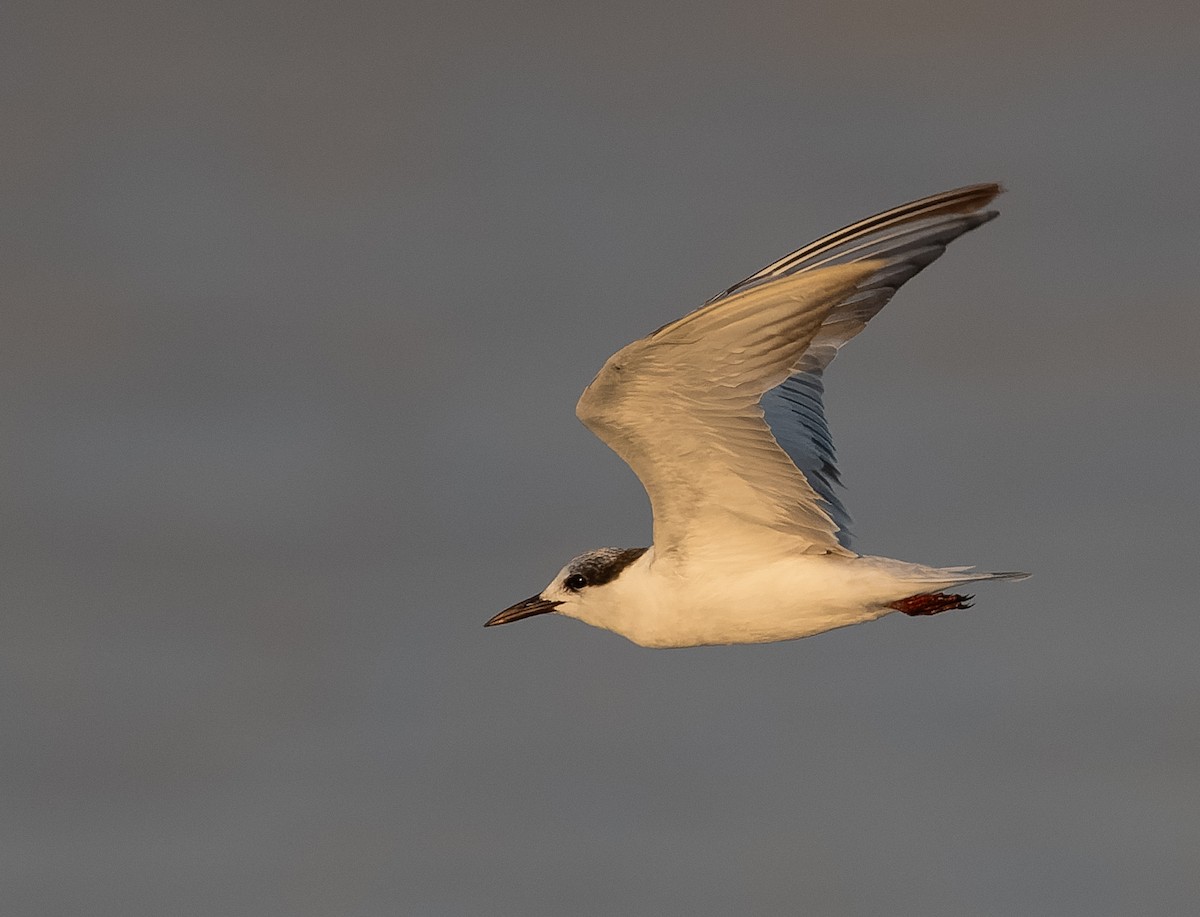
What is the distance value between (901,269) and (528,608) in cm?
396

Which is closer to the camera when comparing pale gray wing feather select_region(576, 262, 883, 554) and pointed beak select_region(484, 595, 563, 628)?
pale gray wing feather select_region(576, 262, 883, 554)

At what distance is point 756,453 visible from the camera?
35.0ft

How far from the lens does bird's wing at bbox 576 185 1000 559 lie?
9.65 metres

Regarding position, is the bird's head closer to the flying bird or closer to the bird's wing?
the flying bird

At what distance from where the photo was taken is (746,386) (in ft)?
33.2

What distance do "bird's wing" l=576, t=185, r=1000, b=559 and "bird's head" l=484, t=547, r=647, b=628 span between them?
28.5 inches

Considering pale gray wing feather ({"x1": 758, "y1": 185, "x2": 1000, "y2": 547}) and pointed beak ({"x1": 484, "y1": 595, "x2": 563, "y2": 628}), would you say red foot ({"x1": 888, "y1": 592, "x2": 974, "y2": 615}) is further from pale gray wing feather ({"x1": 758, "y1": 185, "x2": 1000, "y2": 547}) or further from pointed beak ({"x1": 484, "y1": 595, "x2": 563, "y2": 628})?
pointed beak ({"x1": 484, "y1": 595, "x2": 563, "y2": 628})

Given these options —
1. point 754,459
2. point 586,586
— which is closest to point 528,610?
point 586,586

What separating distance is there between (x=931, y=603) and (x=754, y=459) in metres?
1.51

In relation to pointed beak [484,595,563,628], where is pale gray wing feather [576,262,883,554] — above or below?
above

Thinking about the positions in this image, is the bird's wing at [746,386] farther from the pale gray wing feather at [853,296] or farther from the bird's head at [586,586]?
the bird's head at [586,586]

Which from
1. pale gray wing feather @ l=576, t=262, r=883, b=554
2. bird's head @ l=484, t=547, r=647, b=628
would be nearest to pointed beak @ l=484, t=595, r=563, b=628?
bird's head @ l=484, t=547, r=647, b=628

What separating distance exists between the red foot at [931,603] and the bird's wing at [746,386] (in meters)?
0.55

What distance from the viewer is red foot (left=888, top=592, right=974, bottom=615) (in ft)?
36.5
